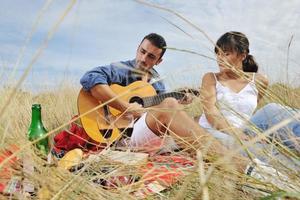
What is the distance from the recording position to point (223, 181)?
95 cm

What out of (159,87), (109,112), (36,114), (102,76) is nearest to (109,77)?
(102,76)

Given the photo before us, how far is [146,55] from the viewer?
133 inches

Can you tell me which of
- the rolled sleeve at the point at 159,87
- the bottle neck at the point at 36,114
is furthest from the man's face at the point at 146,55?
the bottle neck at the point at 36,114

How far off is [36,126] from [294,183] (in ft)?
4.88

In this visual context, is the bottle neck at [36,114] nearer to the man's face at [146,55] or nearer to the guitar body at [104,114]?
the guitar body at [104,114]

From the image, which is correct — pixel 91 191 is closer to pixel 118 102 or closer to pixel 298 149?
pixel 298 149

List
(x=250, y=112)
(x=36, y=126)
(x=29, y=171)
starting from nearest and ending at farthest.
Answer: (x=29, y=171), (x=36, y=126), (x=250, y=112)

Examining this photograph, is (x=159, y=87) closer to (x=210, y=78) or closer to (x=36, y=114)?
(x=210, y=78)

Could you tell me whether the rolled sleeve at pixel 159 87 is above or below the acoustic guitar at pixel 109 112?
above

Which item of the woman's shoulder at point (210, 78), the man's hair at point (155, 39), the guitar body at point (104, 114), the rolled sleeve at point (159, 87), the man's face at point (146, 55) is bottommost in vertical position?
the guitar body at point (104, 114)

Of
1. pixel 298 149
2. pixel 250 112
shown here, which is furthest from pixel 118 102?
pixel 298 149

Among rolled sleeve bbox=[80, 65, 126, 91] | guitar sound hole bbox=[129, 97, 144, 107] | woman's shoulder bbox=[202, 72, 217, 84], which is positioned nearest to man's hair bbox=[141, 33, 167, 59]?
rolled sleeve bbox=[80, 65, 126, 91]

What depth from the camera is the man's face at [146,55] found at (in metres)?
3.39

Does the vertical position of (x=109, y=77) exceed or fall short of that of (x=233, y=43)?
it falls short
